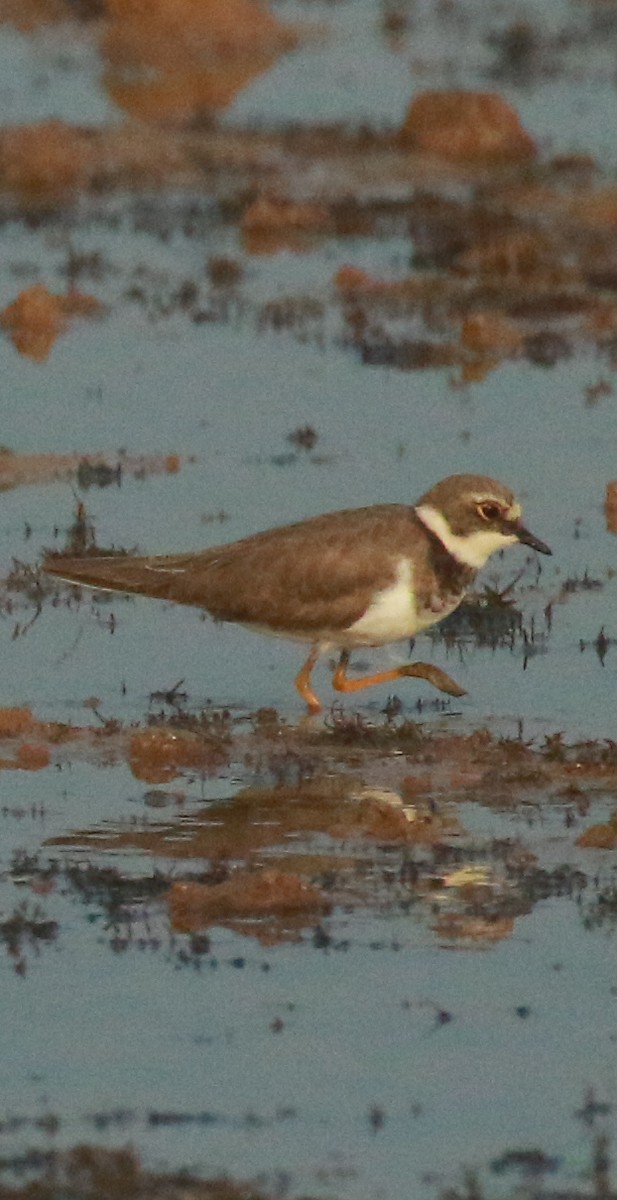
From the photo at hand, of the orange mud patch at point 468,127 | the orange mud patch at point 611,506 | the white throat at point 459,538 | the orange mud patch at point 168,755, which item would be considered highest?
the orange mud patch at point 468,127

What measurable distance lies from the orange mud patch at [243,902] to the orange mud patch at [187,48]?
982 inches

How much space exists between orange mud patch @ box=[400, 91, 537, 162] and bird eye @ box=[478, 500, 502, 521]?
1697 cm

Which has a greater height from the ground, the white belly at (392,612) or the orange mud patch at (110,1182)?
the white belly at (392,612)

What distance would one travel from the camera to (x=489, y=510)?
506 inches

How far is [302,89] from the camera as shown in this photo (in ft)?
116

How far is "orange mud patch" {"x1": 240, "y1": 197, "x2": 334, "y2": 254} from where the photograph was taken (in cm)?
2583

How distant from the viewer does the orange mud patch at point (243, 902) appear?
9.95 metres

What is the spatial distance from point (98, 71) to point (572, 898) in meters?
28.0

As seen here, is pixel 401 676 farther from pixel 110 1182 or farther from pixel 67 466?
pixel 110 1182

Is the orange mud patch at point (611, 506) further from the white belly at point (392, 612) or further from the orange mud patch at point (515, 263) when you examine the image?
the orange mud patch at point (515, 263)

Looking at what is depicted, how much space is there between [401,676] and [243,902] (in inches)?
125

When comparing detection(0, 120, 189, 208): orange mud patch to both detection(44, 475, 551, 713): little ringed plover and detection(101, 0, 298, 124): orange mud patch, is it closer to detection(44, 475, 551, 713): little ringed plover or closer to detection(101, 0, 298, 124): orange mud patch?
detection(101, 0, 298, 124): orange mud patch

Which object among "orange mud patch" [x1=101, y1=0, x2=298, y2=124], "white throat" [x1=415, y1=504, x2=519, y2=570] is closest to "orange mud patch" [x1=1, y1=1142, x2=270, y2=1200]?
"white throat" [x1=415, y1=504, x2=519, y2=570]

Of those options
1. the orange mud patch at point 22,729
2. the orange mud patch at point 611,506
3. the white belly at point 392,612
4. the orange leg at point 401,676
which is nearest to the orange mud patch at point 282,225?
the orange mud patch at point 611,506
